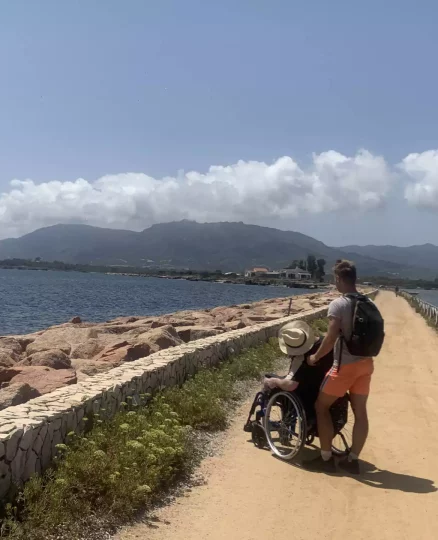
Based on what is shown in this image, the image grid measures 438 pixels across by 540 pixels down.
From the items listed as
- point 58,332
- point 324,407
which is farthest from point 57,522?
point 58,332

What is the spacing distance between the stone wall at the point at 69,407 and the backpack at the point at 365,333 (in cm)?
248

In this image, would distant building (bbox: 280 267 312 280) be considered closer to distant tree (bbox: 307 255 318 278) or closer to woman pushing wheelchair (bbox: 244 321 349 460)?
distant tree (bbox: 307 255 318 278)

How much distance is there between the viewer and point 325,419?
18.5ft

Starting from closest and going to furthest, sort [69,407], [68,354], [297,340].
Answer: [69,407]
[297,340]
[68,354]

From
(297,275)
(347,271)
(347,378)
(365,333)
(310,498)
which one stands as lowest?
(297,275)

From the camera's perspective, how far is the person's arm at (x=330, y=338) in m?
5.41

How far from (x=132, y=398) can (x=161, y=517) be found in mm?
2063

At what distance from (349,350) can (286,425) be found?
1.24m

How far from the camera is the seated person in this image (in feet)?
19.0

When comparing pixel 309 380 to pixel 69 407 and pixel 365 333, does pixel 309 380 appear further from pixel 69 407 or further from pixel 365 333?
pixel 69 407

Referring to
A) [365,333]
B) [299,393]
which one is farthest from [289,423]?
[365,333]

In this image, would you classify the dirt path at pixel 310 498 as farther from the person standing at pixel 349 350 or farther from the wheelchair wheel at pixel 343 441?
the person standing at pixel 349 350

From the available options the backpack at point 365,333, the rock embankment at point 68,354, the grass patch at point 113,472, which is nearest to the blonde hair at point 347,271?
the backpack at point 365,333

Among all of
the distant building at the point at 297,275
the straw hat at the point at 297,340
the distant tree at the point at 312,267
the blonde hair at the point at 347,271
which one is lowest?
the distant building at the point at 297,275
